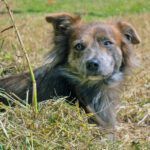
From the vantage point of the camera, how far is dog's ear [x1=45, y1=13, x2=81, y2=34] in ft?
23.6

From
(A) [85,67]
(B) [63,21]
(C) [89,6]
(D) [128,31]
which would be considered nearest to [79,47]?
(A) [85,67]

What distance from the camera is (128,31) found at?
7.39 metres

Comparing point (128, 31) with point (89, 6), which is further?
point (89, 6)

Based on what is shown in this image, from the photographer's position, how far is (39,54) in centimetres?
1041

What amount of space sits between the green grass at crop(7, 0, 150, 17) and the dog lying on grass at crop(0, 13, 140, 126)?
8917 millimetres

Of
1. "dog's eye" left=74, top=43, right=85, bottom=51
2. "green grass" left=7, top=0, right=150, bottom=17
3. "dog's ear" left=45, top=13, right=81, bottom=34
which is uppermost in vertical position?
"dog's ear" left=45, top=13, right=81, bottom=34

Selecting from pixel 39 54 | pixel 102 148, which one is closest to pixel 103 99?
pixel 102 148

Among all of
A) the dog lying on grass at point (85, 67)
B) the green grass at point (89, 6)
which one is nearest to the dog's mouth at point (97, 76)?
the dog lying on grass at point (85, 67)

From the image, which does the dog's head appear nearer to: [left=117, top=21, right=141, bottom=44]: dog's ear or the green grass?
[left=117, top=21, right=141, bottom=44]: dog's ear

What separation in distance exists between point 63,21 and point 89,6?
35.5ft

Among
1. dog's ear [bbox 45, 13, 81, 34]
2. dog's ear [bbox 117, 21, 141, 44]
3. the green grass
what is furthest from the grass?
the green grass

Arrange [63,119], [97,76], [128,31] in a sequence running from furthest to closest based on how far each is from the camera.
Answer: [128,31]
[97,76]
[63,119]

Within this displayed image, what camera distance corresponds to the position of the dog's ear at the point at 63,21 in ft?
23.6

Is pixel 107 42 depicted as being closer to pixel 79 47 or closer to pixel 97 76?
pixel 79 47
